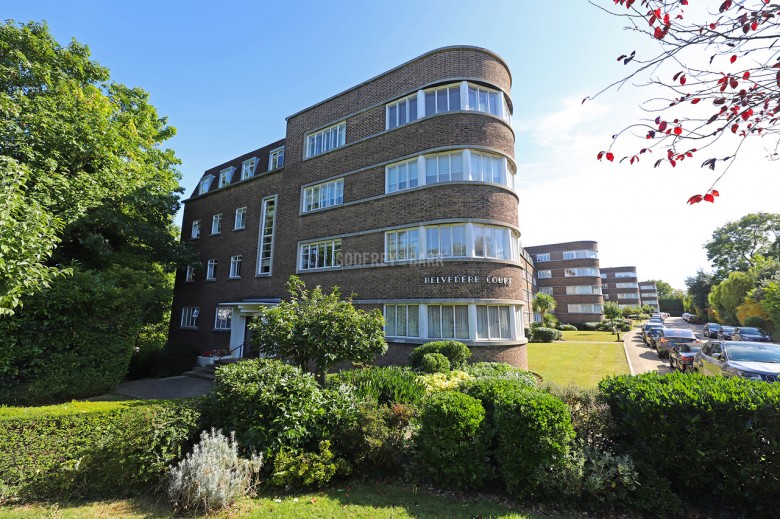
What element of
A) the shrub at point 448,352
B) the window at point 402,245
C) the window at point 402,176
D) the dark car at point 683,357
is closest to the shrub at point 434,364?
the shrub at point 448,352

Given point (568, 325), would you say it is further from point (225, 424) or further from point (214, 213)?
point (225, 424)

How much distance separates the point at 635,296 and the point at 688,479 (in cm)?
9409

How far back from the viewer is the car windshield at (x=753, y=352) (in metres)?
10.3

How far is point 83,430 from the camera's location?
223 inches

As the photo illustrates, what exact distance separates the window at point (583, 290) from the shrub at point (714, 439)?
51.1m

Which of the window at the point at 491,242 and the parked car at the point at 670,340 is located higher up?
the window at the point at 491,242

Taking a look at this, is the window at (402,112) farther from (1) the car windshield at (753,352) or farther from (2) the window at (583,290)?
(2) the window at (583,290)

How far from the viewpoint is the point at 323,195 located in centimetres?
1880

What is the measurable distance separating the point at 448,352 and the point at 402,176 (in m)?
8.49

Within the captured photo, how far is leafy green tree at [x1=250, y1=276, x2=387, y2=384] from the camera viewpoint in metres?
8.38

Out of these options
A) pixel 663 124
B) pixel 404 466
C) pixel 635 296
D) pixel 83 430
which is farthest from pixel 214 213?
pixel 635 296

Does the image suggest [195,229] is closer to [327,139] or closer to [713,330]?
[327,139]

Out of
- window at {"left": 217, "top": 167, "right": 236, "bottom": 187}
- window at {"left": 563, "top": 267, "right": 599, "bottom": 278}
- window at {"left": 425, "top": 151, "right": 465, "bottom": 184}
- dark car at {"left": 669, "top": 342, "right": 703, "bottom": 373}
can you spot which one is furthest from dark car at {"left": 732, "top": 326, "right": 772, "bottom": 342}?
window at {"left": 217, "top": 167, "right": 236, "bottom": 187}

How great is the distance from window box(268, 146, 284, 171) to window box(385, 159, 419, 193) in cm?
959
